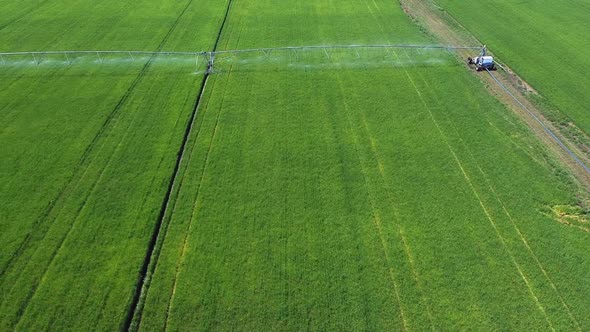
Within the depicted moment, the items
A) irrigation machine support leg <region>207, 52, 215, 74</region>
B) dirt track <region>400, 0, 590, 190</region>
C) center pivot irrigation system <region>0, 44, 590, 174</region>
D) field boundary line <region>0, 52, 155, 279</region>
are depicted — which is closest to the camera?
field boundary line <region>0, 52, 155, 279</region>

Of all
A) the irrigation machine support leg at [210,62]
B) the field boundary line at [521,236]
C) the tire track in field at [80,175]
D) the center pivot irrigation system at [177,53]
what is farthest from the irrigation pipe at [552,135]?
the tire track in field at [80,175]

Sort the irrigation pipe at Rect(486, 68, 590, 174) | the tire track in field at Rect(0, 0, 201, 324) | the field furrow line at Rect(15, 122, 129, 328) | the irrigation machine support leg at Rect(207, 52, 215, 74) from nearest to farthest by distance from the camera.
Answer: the field furrow line at Rect(15, 122, 129, 328) → the tire track in field at Rect(0, 0, 201, 324) → the irrigation pipe at Rect(486, 68, 590, 174) → the irrigation machine support leg at Rect(207, 52, 215, 74)

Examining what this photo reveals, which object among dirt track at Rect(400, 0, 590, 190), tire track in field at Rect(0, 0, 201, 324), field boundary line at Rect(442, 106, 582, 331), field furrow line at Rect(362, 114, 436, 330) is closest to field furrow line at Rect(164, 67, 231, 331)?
tire track in field at Rect(0, 0, 201, 324)

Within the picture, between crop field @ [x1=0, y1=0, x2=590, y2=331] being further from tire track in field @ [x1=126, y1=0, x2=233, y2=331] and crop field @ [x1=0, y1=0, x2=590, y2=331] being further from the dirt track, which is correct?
the dirt track

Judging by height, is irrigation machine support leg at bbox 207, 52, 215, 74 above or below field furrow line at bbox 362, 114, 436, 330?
above

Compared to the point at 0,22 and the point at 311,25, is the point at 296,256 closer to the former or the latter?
the point at 311,25

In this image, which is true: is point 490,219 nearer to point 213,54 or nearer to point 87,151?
point 87,151

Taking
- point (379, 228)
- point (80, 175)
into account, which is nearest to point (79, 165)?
point (80, 175)
